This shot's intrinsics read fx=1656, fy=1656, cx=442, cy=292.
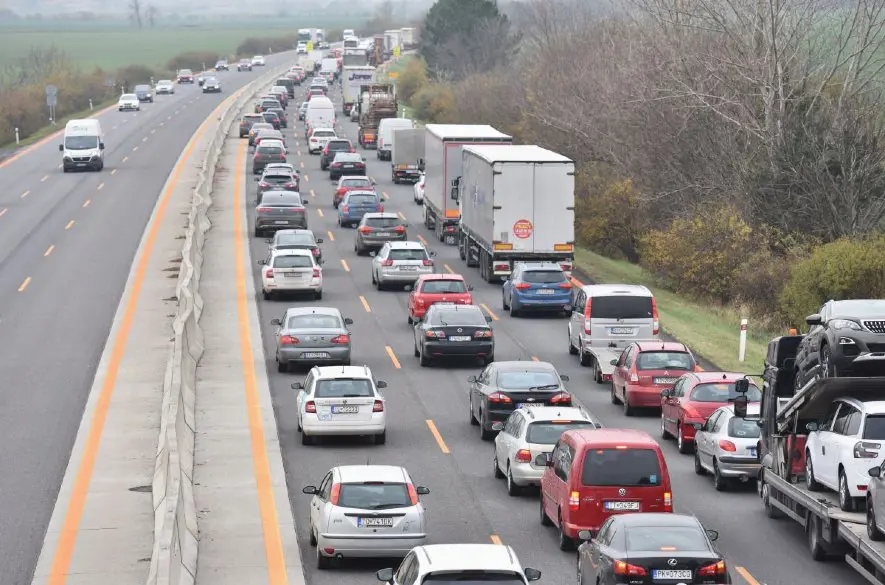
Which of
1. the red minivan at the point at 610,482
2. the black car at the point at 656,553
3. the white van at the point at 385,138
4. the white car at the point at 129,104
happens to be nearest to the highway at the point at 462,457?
the red minivan at the point at 610,482

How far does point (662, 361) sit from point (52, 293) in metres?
22.2

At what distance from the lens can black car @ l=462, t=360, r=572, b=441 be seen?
2911 centimetres

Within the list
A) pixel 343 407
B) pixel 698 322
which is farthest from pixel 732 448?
pixel 698 322

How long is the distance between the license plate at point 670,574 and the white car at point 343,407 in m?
12.0

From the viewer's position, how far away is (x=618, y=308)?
3725cm

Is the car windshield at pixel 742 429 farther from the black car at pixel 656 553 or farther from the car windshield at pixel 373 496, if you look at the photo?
the black car at pixel 656 553

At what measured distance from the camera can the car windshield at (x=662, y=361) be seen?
32094mm

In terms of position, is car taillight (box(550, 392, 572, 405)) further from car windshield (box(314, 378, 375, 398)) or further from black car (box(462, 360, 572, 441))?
car windshield (box(314, 378, 375, 398))

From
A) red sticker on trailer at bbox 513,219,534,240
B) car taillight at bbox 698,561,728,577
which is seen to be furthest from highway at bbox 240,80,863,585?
car taillight at bbox 698,561,728,577

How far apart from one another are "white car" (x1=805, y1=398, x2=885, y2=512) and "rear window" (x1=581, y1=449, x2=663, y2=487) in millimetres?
2123

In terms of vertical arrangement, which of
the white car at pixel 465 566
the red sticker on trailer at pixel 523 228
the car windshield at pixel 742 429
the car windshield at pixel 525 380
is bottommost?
the red sticker on trailer at pixel 523 228

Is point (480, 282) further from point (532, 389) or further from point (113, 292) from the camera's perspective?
point (532, 389)

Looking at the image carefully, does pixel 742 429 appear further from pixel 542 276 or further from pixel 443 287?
pixel 542 276

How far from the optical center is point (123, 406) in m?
32.1
